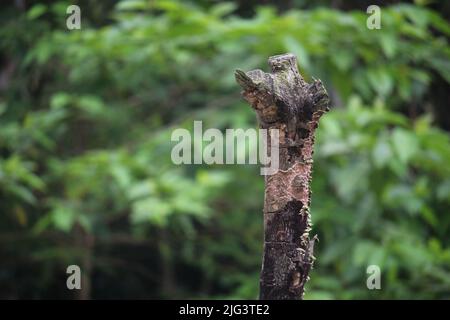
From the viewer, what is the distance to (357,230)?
7.83 ft

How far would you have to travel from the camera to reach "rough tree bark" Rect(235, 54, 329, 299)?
0.88 m

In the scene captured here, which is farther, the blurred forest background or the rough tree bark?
the blurred forest background

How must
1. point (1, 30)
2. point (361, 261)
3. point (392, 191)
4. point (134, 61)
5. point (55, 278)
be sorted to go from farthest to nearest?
point (55, 278)
point (1, 30)
point (134, 61)
point (392, 191)
point (361, 261)

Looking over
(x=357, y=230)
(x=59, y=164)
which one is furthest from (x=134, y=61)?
(x=357, y=230)

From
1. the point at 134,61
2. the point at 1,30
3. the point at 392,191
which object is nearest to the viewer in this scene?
the point at 392,191

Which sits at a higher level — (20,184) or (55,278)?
(20,184)

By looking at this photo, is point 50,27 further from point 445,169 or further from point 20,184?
point 445,169

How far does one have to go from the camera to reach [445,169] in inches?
92.1

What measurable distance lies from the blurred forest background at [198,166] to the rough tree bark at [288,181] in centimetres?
100

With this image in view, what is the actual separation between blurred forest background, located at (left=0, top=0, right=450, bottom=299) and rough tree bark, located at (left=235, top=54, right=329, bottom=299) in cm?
100

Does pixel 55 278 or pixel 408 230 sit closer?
pixel 408 230

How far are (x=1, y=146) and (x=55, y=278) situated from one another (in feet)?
2.63

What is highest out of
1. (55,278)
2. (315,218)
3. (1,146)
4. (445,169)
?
(1,146)

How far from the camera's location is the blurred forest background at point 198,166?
7.39ft
